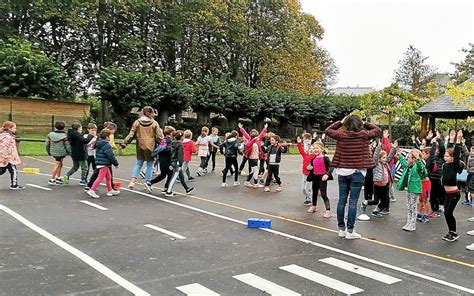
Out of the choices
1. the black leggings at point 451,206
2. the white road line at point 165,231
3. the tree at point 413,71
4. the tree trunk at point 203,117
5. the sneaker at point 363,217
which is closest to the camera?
the white road line at point 165,231

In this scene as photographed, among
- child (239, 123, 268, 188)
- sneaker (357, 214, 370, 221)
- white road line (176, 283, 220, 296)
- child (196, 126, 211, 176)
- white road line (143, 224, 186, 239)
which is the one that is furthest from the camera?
child (196, 126, 211, 176)

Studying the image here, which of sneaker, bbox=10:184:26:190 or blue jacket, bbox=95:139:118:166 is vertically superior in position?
blue jacket, bbox=95:139:118:166

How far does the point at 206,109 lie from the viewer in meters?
36.7

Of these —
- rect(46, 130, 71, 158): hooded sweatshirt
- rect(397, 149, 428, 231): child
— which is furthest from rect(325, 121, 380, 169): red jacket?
rect(46, 130, 71, 158): hooded sweatshirt

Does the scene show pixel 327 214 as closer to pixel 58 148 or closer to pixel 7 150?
pixel 58 148

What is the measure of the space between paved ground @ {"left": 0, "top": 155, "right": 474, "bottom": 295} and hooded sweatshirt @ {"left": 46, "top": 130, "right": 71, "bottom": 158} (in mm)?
2357

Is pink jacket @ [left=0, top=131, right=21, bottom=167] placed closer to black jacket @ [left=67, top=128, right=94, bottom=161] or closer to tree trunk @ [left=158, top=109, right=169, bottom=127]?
black jacket @ [left=67, top=128, right=94, bottom=161]

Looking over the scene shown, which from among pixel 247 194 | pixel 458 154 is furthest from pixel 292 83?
pixel 458 154

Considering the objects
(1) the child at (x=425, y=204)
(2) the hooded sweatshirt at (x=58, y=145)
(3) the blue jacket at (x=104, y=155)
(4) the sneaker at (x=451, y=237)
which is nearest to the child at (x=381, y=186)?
(1) the child at (x=425, y=204)

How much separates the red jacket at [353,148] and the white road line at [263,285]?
9.10 ft

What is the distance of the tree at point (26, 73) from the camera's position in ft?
94.1

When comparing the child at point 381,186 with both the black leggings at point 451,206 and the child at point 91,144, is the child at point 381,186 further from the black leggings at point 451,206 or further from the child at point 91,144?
the child at point 91,144

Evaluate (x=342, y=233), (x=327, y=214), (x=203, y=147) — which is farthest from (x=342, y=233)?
(x=203, y=147)

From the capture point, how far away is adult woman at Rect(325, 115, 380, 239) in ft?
24.3
